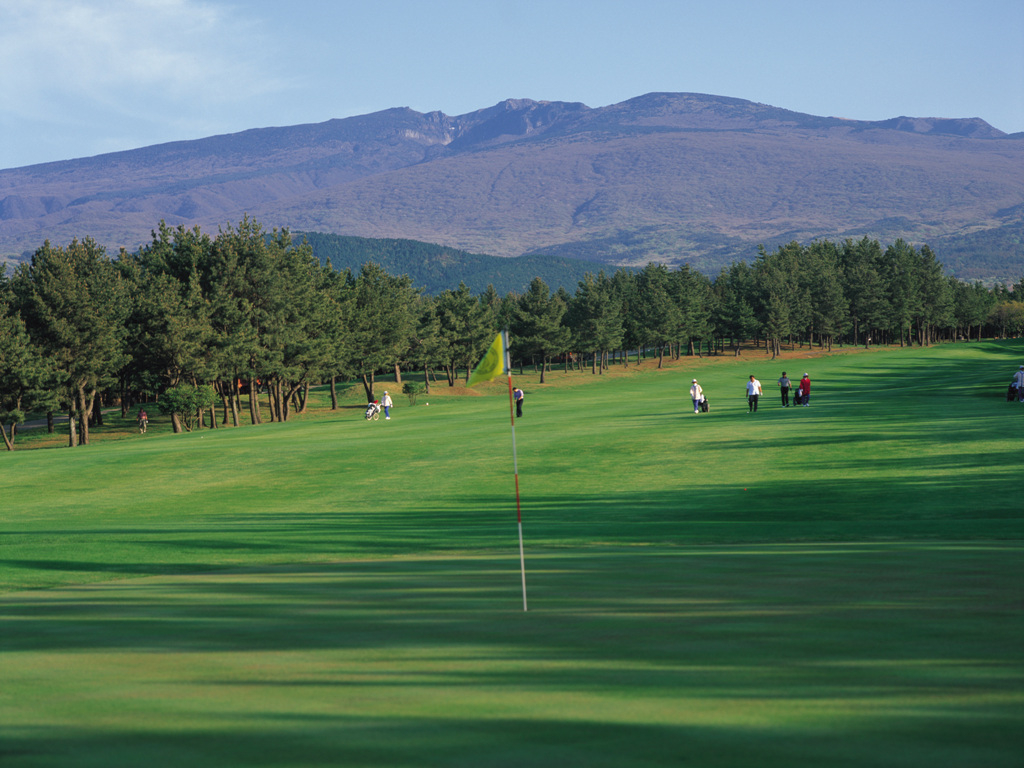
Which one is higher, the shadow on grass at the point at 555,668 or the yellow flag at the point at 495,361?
the yellow flag at the point at 495,361

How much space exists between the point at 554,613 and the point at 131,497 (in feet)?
72.7

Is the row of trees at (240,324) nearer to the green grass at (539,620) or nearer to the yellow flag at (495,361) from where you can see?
the green grass at (539,620)

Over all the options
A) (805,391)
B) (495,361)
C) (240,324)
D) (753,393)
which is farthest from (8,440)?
(495,361)

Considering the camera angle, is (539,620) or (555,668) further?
(539,620)

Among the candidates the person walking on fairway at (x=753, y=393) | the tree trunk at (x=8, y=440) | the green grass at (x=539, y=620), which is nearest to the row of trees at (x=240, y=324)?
the tree trunk at (x=8, y=440)

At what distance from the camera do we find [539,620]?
9375 mm

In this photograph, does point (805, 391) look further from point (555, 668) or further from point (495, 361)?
point (555, 668)

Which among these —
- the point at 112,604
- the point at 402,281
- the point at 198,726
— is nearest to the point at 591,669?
the point at 198,726

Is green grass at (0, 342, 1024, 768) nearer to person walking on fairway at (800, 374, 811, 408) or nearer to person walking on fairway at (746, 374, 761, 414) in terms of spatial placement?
person walking on fairway at (746, 374, 761, 414)

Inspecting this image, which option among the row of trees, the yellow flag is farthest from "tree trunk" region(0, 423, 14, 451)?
the yellow flag

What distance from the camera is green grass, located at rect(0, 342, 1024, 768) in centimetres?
588

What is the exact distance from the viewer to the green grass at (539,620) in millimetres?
5883

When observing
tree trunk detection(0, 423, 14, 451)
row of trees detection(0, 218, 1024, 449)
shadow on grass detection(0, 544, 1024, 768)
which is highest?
row of trees detection(0, 218, 1024, 449)

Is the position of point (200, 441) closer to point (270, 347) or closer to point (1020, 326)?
point (270, 347)
